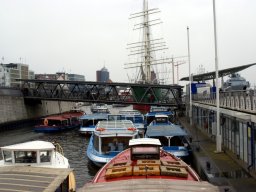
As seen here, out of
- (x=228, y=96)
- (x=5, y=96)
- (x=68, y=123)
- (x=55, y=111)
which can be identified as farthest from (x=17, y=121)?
(x=228, y=96)

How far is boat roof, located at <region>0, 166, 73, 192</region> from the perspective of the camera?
522 inches

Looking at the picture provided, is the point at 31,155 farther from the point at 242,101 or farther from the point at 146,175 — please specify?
the point at 242,101

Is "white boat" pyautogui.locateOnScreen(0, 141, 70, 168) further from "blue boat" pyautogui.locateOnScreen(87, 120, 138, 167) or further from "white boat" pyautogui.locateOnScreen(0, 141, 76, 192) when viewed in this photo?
"blue boat" pyautogui.locateOnScreen(87, 120, 138, 167)

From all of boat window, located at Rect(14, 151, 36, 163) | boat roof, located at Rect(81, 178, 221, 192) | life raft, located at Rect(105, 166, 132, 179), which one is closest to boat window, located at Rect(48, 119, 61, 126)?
boat window, located at Rect(14, 151, 36, 163)

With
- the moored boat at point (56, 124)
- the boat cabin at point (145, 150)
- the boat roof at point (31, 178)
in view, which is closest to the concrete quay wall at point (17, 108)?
the moored boat at point (56, 124)

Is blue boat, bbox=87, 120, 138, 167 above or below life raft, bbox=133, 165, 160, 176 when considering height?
below

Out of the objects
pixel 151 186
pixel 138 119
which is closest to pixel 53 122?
pixel 138 119

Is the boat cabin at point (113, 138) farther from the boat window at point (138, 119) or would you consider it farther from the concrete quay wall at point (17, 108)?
the concrete quay wall at point (17, 108)

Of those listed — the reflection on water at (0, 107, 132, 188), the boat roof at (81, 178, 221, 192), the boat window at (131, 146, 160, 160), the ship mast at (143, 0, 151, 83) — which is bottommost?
the reflection on water at (0, 107, 132, 188)

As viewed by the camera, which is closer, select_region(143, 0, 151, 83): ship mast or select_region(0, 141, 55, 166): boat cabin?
select_region(0, 141, 55, 166): boat cabin

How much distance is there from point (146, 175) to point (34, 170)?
6399 mm

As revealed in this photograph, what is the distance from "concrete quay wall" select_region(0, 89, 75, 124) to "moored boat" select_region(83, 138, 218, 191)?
154 ft

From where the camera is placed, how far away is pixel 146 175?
463 inches

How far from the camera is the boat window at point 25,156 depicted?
18750mm
